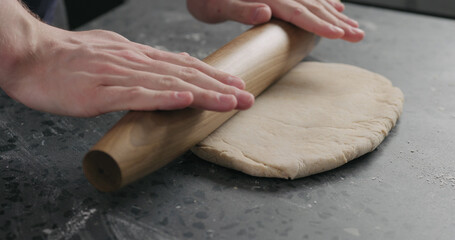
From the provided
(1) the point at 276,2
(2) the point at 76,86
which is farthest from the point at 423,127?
(2) the point at 76,86

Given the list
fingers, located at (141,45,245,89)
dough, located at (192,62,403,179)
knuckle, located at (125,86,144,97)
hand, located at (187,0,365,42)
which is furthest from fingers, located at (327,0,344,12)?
knuckle, located at (125,86,144,97)

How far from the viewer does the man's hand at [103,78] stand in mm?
1248

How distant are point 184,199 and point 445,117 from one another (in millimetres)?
918

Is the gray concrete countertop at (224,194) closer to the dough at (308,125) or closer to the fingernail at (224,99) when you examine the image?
the dough at (308,125)

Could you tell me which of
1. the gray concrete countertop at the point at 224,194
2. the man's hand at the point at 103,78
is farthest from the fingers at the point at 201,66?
the gray concrete countertop at the point at 224,194

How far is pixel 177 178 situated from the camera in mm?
1358

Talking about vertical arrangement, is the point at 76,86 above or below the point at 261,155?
above

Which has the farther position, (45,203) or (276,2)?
(276,2)

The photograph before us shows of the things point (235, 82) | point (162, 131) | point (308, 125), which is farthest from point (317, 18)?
point (162, 131)

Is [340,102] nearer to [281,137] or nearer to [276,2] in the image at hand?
[281,137]

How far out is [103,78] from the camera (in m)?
1.28

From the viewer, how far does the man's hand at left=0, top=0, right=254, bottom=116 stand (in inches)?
49.1

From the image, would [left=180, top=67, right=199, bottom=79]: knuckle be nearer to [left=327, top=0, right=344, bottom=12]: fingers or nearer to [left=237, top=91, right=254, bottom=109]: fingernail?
[left=237, top=91, right=254, bottom=109]: fingernail

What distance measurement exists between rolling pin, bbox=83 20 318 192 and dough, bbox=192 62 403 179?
6 centimetres
